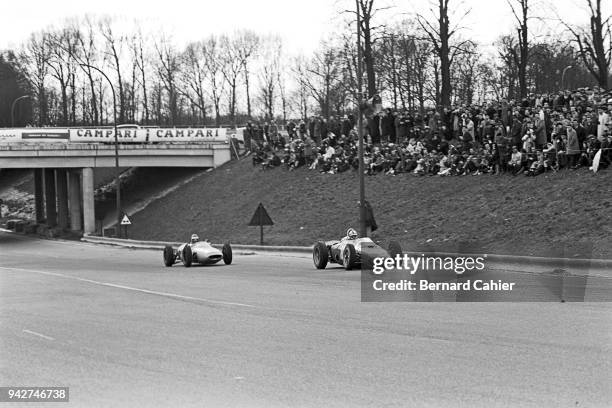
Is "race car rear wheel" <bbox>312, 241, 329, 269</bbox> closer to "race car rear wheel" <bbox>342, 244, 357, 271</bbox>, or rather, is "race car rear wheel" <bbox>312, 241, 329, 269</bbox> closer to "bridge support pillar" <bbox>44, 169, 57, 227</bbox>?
"race car rear wheel" <bbox>342, 244, 357, 271</bbox>

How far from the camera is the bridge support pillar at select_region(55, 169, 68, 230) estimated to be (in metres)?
67.7

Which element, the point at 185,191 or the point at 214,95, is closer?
the point at 185,191

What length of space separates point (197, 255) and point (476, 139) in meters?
12.7

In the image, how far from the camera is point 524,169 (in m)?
30.8

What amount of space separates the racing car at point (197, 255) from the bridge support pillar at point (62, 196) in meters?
41.4

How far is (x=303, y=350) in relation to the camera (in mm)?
10656

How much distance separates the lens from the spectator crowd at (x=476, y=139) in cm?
2850

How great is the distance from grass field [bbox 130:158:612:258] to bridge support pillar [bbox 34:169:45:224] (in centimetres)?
1634

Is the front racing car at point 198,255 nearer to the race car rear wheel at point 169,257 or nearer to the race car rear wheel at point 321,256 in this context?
the race car rear wheel at point 169,257

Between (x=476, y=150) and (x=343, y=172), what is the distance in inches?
485

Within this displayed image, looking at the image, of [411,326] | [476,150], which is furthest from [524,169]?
[411,326]

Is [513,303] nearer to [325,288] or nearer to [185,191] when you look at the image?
[325,288]

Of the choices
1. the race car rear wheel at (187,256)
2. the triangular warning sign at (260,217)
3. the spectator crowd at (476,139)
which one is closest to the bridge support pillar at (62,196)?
the spectator crowd at (476,139)

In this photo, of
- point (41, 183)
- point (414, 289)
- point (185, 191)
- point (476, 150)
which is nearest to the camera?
point (414, 289)
